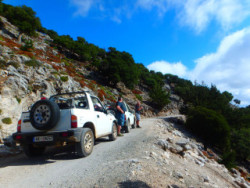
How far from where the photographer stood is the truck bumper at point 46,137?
420cm

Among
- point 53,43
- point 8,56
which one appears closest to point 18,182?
point 8,56

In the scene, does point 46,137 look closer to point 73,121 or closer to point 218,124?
point 73,121

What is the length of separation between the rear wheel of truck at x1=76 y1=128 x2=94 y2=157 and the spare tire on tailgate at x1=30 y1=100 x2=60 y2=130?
2.79 ft

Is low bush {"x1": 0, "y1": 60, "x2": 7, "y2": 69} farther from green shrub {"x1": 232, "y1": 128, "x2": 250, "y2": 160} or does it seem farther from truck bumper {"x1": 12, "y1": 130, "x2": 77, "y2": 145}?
green shrub {"x1": 232, "y1": 128, "x2": 250, "y2": 160}

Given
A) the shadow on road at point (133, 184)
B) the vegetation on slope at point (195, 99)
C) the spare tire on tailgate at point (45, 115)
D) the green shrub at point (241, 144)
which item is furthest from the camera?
the green shrub at point (241, 144)

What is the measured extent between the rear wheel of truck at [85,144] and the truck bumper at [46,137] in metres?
0.32

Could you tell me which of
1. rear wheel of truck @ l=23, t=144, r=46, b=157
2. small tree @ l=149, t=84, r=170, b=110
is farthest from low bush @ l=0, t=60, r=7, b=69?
small tree @ l=149, t=84, r=170, b=110

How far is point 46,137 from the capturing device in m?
4.32

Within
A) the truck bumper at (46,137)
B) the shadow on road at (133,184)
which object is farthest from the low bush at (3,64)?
the shadow on road at (133,184)

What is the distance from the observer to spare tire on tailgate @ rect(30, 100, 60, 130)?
4.18 m

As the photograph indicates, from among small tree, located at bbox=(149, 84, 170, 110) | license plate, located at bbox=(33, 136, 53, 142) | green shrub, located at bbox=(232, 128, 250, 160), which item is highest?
small tree, located at bbox=(149, 84, 170, 110)

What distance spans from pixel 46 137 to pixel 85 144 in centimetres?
110

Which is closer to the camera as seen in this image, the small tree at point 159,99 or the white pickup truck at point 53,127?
the white pickup truck at point 53,127

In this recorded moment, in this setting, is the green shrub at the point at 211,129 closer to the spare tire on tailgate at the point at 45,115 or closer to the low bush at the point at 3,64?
the spare tire on tailgate at the point at 45,115
